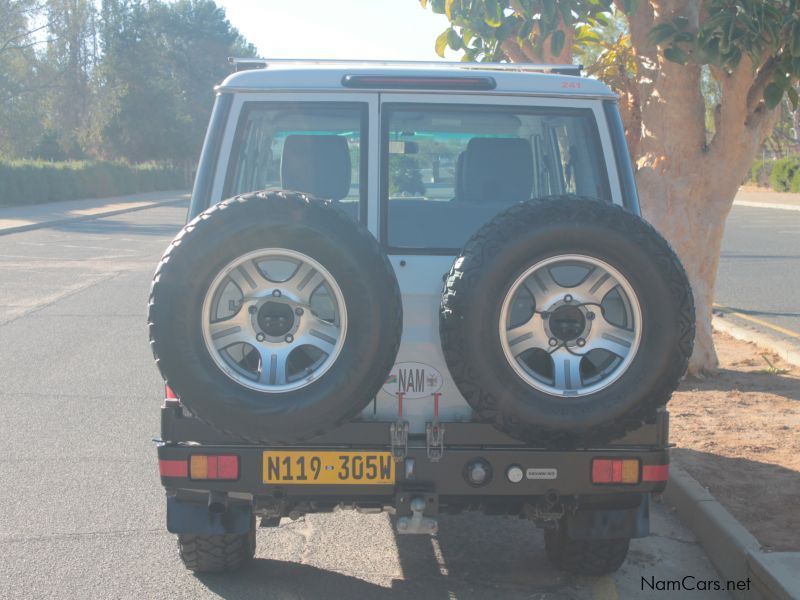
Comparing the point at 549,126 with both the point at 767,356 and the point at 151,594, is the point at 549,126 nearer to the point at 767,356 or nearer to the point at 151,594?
the point at 151,594

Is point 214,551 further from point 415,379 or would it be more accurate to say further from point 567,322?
point 567,322

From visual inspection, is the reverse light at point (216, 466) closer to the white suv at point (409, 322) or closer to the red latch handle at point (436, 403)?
the white suv at point (409, 322)

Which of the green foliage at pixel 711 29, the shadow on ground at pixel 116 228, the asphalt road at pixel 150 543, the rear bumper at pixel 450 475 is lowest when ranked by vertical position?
the shadow on ground at pixel 116 228

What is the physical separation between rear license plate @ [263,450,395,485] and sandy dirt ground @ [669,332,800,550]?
76.4 inches

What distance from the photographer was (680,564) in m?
5.03

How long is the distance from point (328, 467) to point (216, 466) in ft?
1.38

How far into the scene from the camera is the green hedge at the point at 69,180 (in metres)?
39.4

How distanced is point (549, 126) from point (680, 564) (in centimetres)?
209

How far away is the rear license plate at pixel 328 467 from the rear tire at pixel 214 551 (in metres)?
0.65

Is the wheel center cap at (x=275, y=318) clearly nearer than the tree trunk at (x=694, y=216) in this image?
Yes

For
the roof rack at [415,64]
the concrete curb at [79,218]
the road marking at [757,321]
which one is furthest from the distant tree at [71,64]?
the roof rack at [415,64]

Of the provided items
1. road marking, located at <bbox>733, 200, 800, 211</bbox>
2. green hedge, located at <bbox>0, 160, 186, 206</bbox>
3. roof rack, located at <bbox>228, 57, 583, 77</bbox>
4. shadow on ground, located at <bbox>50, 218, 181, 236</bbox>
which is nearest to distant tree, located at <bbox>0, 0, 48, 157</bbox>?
green hedge, located at <bbox>0, 160, 186, 206</bbox>

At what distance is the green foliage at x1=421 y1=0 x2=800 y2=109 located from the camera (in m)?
7.17

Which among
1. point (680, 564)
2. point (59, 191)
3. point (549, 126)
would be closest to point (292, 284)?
point (549, 126)
